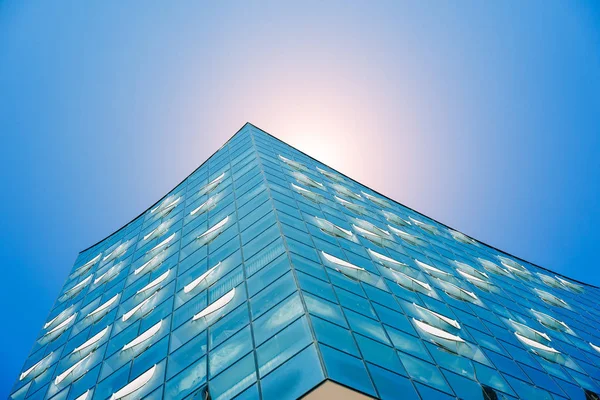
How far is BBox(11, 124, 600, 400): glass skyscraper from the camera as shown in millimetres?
14844

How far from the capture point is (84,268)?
41188 millimetres

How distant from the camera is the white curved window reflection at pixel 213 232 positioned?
25970mm

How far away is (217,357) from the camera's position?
16.1 meters

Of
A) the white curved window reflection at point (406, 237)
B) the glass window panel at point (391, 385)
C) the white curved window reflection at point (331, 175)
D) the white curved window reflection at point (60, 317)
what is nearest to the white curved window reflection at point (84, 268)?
the white curved window reflection at point (60, 317)

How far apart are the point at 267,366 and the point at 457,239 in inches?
1293

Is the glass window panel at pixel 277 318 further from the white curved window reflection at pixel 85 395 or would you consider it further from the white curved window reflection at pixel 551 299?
the white curved window reflection at pixel 551 299

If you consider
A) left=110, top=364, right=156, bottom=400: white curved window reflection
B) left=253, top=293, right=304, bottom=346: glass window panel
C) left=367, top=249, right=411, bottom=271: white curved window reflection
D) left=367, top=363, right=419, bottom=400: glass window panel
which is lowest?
left=367, top=363, right=419, bottom=400: glass window panel

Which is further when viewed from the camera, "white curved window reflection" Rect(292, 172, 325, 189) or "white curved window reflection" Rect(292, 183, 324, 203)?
"white curved window reflection" Rect(292, 172, 325, 189)

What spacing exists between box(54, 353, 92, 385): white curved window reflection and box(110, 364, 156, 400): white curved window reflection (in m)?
5.84

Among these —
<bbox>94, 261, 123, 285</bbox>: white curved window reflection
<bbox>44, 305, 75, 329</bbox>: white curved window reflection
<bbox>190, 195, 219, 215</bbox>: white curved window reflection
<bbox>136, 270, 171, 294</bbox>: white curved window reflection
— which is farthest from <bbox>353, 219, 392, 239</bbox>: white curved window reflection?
<bbox>44, 305, 75, 329</bbox>: white curved window reflection

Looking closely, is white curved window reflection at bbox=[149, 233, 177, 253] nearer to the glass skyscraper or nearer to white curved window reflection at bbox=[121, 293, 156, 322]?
the glass skyscraper

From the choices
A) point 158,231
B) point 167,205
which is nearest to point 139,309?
point 158,231

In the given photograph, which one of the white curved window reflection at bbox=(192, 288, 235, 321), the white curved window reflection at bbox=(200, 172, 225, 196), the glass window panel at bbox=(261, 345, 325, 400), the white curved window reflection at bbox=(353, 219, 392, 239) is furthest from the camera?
the white curved window reflection at bbox=(200, 172, 225, 196)

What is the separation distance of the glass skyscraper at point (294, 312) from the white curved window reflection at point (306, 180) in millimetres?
171
